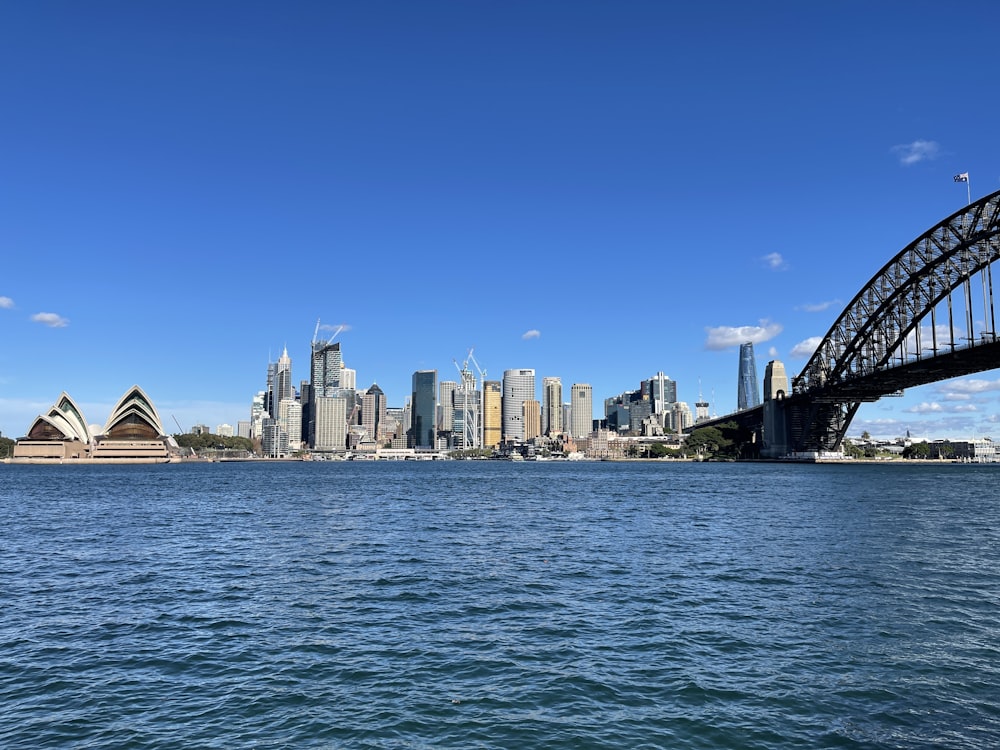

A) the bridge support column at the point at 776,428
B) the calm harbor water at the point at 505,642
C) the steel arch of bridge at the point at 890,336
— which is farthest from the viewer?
the bridge support column at the point at 776,428

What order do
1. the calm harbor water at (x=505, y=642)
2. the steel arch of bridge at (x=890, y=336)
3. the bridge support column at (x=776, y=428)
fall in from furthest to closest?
the bridge support column at (x=776, y=428) → the steel arch of bridge at (x=890, y=336) → the calm harbor water at (x=505, y=642)

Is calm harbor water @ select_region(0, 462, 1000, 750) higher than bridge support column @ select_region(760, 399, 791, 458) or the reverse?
the reverse

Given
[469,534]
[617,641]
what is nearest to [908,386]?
[469,534]

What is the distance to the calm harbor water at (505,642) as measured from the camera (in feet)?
37.9

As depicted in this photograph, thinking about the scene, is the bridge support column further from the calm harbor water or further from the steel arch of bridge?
the calm harbor water

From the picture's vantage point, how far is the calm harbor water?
37.9ft

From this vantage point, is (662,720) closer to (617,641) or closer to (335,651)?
(617,641)

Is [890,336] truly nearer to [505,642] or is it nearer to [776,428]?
[776,428]

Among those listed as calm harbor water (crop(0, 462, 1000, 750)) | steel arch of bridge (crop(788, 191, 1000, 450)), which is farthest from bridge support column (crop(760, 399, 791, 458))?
calm harbor water (crop(0, 462, 1000, 750))

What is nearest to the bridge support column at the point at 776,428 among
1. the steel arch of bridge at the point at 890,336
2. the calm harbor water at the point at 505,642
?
the steel arch of bridge at the point at 890,336

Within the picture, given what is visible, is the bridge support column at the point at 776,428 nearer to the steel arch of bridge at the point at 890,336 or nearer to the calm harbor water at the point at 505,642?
the steel arch of bridge at the point at 890,336

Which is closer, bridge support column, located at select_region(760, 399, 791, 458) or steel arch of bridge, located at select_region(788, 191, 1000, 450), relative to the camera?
steel arch of bridge, located at select_region(788, 191, 1000, 450)

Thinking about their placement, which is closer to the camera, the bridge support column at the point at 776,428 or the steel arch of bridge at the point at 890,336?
the steel arch of bridge at the point at 890,336

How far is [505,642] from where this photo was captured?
16234 millimetres
